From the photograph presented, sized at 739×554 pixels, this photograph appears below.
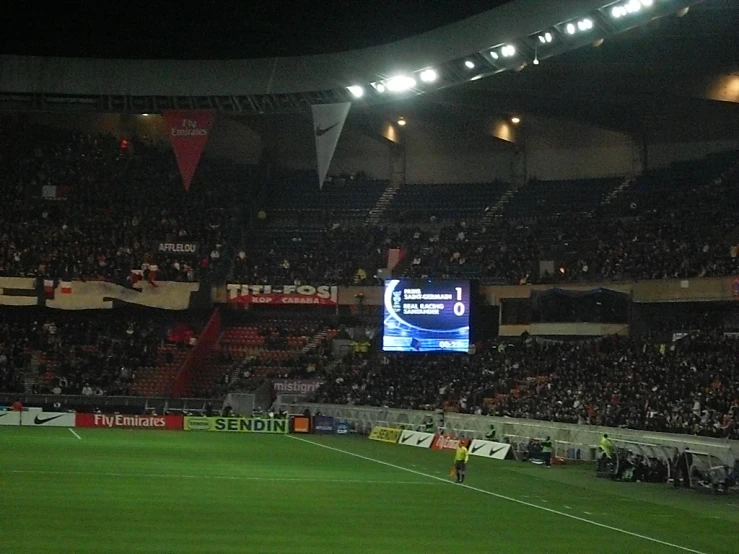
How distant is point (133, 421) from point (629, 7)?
1209 inches

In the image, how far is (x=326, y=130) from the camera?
135 feet

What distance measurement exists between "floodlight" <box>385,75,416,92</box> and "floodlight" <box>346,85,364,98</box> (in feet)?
4.80

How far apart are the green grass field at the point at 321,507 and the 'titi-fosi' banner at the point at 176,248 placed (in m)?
23.5

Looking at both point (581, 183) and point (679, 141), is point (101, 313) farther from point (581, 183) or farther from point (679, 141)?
point (679, 141)

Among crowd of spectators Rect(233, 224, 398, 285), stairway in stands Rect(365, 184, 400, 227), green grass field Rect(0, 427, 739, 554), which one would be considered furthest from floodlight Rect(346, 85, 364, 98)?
stairway in stands Rect(365, 184, 400, 227)

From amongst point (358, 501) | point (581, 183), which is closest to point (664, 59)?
point (581, 183)

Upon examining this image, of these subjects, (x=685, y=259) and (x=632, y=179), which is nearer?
(x=685, y=259)

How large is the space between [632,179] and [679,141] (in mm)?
2960

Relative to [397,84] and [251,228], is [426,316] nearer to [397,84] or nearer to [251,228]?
[397,84]

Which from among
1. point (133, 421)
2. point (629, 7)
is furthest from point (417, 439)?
point (629, 7)

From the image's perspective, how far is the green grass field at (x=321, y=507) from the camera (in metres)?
19.2

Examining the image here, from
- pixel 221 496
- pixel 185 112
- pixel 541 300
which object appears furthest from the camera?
pixel 541 300

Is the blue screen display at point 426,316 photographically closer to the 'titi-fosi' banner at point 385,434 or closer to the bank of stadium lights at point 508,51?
the 'titi-fosi' banner at point 385,434

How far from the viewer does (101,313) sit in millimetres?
62750
